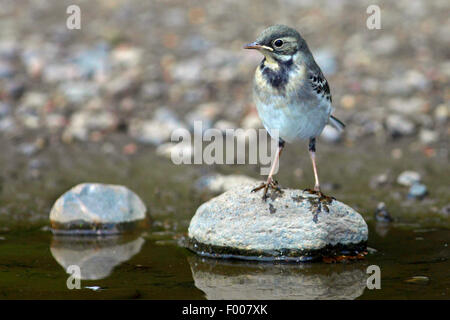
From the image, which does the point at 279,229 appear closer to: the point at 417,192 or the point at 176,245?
the point at 176,245

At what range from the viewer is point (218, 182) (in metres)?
10.4

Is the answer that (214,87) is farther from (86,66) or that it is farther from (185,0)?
(185,0)

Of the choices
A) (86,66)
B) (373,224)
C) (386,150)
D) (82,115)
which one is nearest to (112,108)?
(82,115)

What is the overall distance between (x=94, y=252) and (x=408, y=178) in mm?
4752

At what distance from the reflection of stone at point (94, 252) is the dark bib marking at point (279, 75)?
233cm

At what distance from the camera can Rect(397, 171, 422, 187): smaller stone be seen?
33.7ft

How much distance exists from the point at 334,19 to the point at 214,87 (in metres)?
4.02

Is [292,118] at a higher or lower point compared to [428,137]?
higher

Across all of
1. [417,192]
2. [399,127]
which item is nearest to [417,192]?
[417,192]

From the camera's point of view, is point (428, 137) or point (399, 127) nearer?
point (428, 137)

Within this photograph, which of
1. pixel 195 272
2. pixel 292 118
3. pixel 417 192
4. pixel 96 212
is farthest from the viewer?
pixel 417 192

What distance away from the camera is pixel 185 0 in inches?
695

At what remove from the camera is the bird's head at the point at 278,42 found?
706 cm

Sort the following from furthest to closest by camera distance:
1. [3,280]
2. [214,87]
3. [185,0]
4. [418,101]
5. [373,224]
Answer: [185,0], [214,87], [418,101], [373,224], [3,280]
